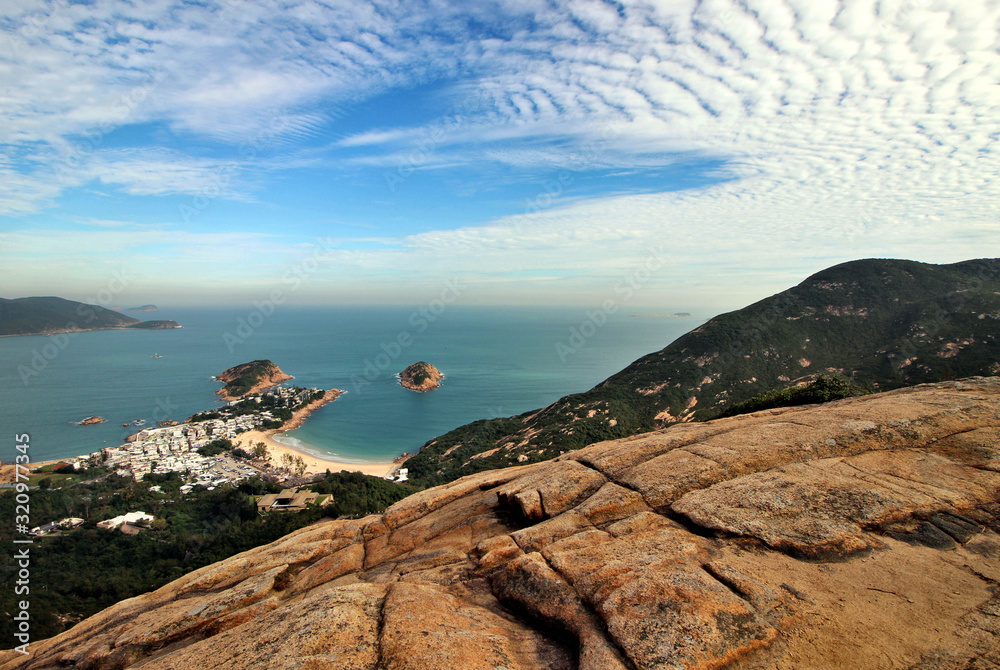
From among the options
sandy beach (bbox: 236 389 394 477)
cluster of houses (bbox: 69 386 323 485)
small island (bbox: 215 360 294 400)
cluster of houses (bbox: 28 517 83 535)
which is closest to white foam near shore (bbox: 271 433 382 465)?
sandy beach (bbox: 236 389 394 477)

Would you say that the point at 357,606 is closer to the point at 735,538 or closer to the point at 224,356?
the point at 735,538

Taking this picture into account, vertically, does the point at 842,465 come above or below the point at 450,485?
above

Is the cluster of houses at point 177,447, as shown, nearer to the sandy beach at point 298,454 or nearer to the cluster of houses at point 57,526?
the sandy beach at point 298,454

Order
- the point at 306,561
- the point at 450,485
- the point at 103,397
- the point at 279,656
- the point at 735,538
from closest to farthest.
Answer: the point at 279,656 → the point at 735,538 → the point at 306,561 → the point at 450,485 → the point at 103,397

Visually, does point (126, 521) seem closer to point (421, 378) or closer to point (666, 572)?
point (666, 572)

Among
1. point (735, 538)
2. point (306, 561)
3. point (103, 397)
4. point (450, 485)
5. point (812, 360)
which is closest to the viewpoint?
point (735, 538)

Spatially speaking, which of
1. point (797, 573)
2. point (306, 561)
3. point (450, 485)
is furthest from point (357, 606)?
point (450, 485)
